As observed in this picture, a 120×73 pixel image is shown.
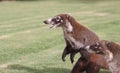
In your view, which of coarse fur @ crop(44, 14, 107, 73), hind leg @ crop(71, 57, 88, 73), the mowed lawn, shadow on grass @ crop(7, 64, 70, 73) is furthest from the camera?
the mowed lawn

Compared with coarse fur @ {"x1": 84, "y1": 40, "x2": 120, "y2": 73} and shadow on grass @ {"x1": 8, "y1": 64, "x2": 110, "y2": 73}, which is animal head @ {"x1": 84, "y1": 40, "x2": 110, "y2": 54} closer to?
coarse fur @ {"x1": 84, "y1": 40, "x2": 120, "y2": 73}

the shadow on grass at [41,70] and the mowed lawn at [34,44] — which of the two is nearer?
the shadow on grass at [41,70]

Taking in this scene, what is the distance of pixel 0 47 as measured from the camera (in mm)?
12828

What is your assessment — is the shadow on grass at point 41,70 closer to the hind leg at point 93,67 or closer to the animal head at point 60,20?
the animal head at point 60,20

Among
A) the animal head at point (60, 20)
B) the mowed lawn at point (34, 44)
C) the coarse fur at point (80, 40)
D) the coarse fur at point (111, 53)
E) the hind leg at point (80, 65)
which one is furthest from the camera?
Answer: the mowed lawn at point (34, 44)

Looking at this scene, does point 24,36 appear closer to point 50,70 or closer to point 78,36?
point 50,70

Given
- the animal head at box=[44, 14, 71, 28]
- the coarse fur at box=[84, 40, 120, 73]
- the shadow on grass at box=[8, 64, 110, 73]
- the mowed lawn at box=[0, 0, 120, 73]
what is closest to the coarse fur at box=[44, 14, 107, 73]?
the animal head at box=[44, 14, 71, 28]

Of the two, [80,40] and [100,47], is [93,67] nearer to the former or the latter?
[80,40]

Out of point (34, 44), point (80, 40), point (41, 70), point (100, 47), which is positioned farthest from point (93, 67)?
point (34, 44)

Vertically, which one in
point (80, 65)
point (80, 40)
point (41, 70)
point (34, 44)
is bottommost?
point (34, 44)

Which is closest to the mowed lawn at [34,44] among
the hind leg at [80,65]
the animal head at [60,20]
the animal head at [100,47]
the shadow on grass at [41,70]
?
the shadow on grass at [41,70]

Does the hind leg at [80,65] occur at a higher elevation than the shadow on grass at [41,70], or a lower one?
higher

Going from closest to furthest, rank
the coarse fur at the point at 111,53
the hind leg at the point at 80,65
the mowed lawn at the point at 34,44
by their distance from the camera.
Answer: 1. the coarse fur at the point at 111,53
2. the hind leg at the point at 80,65
3. the mowed lawn at the point at 34,44

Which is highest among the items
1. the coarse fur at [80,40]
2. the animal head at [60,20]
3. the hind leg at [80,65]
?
the animal head at [60,20]
